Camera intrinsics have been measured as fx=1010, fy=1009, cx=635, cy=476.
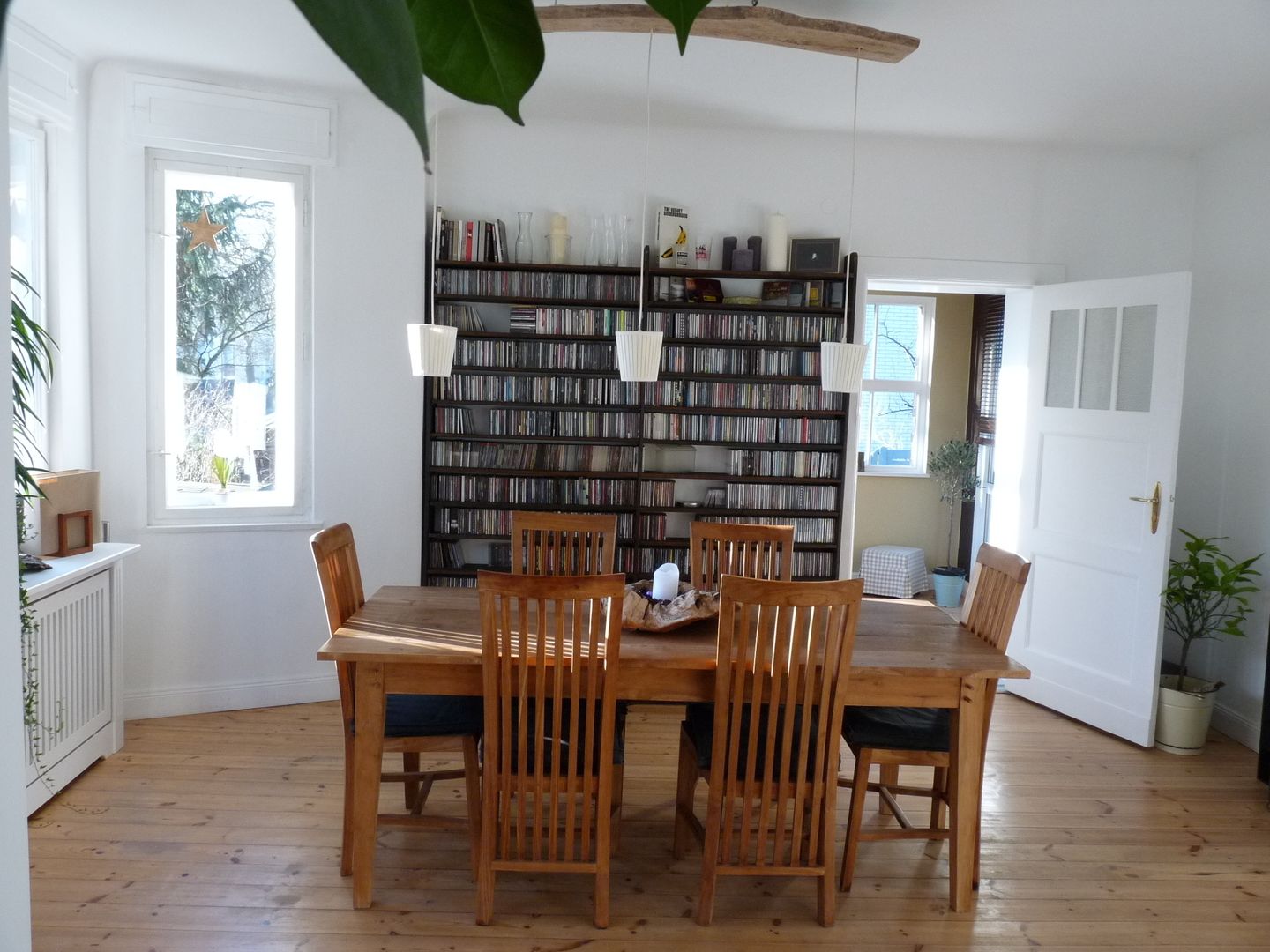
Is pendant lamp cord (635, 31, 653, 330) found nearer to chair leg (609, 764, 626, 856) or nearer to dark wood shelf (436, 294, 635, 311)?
dark wood shelf (436, 294, 635, 311)

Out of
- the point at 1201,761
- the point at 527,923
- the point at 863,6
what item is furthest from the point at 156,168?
the point at 1201,761

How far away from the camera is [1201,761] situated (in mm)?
4340

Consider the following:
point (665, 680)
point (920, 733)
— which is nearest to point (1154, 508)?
point (920, 733)

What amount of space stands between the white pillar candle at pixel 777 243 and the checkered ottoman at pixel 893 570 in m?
3.12

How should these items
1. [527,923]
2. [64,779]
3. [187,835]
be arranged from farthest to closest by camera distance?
1. [64,779]
2. [187,835]
3. [527,923]

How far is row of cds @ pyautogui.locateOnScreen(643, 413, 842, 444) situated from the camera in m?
5.05

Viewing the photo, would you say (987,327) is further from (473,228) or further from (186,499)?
(186,499)

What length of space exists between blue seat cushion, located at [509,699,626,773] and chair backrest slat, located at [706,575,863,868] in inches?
13.1

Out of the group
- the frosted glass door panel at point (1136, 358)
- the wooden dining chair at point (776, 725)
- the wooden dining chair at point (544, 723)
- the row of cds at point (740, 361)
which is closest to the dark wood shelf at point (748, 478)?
the row of cds at point (740, 361)

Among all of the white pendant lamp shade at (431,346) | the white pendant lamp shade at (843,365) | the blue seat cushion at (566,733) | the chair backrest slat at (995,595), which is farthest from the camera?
the white pendant lamp shade at (843,365)

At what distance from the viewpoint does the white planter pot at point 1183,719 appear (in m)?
4.40

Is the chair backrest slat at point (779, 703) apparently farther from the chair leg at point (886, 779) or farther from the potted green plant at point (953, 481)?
the potted green plant at point (953, 481)

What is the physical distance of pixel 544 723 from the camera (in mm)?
2893

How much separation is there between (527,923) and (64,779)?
1.91 metres
